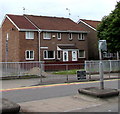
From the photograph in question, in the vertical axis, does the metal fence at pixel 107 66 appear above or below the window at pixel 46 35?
below

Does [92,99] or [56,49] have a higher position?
[56,49]

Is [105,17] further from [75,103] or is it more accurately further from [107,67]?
[75,103]

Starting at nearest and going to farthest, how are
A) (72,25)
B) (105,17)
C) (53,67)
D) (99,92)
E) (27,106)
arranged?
(27,106) < (99,92) < (53,67) < (105,17) < (72,25)

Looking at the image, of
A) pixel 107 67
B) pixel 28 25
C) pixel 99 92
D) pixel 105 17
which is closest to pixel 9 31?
pixel 28 25

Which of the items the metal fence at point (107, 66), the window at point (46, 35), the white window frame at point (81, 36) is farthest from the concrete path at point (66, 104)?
the white window frame at point (81, 36)

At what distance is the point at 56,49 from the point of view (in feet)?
106

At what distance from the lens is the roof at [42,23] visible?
31.2 m

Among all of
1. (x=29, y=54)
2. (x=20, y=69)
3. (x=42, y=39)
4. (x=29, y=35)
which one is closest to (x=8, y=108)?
(x=20, y=69)

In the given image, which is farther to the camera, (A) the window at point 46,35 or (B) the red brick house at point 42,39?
(A) the window at point 46,35

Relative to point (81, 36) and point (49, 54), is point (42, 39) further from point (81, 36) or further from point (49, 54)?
point (81, 36)

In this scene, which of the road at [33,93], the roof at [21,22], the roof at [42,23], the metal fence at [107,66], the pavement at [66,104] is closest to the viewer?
the pavement at [66,104]

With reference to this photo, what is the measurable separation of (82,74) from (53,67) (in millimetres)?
3302

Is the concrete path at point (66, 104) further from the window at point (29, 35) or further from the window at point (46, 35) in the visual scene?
the window at point (46, 35)

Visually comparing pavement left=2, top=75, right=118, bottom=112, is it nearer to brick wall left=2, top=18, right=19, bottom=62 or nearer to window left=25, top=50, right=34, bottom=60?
window left=25, top=50, right=34, bottom=60
